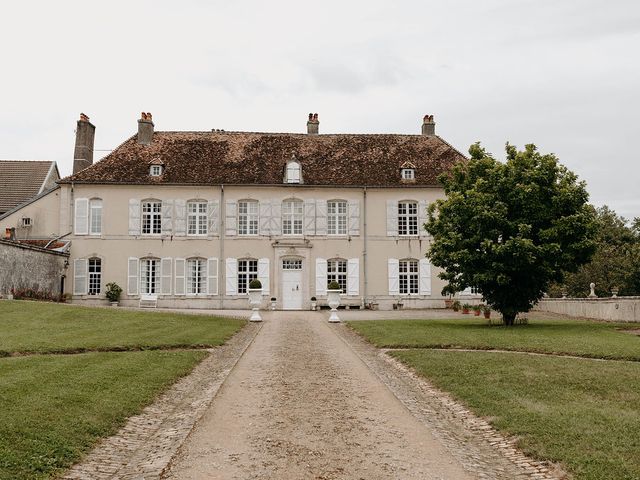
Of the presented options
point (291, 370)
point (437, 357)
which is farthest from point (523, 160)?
point (291, 370)

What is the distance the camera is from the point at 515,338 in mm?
15242

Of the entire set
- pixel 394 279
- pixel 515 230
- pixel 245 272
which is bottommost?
pixel 394 279

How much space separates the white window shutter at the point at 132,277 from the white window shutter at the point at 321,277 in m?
8.48

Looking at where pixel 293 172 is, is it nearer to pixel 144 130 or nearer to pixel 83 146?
pixel 144 130

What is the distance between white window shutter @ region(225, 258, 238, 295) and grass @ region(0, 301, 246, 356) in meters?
8.46

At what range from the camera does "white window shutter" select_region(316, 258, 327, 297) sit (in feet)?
99.3

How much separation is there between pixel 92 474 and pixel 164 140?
92.3 feet

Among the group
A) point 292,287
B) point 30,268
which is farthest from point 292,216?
point 30,268

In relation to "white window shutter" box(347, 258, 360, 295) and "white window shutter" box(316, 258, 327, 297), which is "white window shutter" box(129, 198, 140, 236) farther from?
"white window shutter" box(347, 258, 360, 295)

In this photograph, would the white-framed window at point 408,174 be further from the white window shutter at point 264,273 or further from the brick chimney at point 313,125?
the white window shutter at point 264,273

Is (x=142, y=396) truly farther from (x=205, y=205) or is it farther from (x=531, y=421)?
(x=205, y=205)

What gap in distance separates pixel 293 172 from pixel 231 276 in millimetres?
5782

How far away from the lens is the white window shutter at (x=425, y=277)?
30578 millimetres

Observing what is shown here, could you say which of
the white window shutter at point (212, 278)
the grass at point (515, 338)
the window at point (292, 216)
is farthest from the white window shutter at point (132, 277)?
the grass at point (515, 338)
